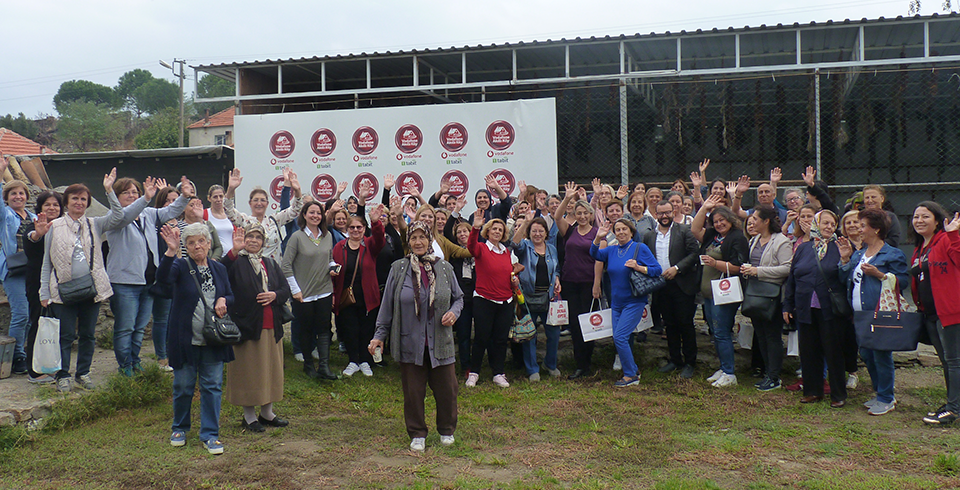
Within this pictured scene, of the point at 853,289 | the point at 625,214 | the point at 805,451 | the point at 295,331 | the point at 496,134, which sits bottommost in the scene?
the point at 805,451

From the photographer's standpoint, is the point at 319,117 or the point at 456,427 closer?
the point at 456,427

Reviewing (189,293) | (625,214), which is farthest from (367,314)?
(625,214)

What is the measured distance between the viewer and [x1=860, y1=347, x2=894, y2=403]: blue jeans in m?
5.66

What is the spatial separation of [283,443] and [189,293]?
1384mm

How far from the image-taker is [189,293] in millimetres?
4797

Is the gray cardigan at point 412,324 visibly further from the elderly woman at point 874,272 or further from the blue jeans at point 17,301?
the blue jeans at point 17,301

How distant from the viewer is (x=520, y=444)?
16.9 ft

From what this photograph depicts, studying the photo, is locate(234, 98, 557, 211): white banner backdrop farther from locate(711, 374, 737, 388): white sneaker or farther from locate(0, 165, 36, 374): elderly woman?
locate(0, 165, 36, 374): elderly woman

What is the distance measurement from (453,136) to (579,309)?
170 inches

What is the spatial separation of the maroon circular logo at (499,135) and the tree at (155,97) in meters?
69.0

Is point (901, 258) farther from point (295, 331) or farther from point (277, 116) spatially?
point (277, 116)

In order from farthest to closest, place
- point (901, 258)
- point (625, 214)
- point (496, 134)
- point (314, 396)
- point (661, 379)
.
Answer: point (496, 134) < point (625, 214) < point (661, 379) < point (314, 396) < point (901, 258)

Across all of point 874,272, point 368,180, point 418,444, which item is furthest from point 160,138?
point 874,272

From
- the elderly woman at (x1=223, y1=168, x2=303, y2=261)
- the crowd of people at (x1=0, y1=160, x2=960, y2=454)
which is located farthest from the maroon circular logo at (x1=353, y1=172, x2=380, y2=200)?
the elderly woman at (x1=223, y1=168, x2=303, y2=261)
